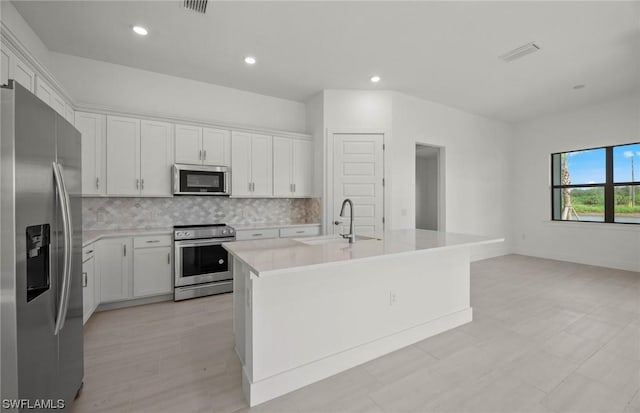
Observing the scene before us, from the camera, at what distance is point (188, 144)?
3.83m

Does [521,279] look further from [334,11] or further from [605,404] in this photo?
[334,11]

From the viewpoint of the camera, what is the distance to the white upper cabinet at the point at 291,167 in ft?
14.7

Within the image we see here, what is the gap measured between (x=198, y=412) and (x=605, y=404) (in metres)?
2.50

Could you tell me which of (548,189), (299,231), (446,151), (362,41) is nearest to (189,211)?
(299,231)

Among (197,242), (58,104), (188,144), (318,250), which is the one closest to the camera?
(318,250)

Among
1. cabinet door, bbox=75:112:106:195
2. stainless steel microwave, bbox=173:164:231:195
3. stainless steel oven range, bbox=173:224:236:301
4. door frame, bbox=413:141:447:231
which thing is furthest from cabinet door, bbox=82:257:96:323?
door frame, bbox=413:141:447:231

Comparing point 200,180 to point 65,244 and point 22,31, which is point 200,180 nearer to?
point 22,31

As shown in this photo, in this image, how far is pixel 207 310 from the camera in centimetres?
323

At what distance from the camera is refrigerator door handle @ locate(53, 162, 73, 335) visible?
138 centimetres

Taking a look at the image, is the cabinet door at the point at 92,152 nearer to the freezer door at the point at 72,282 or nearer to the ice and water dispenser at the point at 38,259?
the freezer door at the point at 72,282

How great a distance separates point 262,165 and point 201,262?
1683 millimetres

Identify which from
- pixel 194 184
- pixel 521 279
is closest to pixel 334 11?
pixel 194 184

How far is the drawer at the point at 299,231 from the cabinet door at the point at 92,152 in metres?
2.32

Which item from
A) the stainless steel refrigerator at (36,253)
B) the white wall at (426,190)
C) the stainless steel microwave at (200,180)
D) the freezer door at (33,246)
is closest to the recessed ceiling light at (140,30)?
the stainless steel microwave at (200,180)
